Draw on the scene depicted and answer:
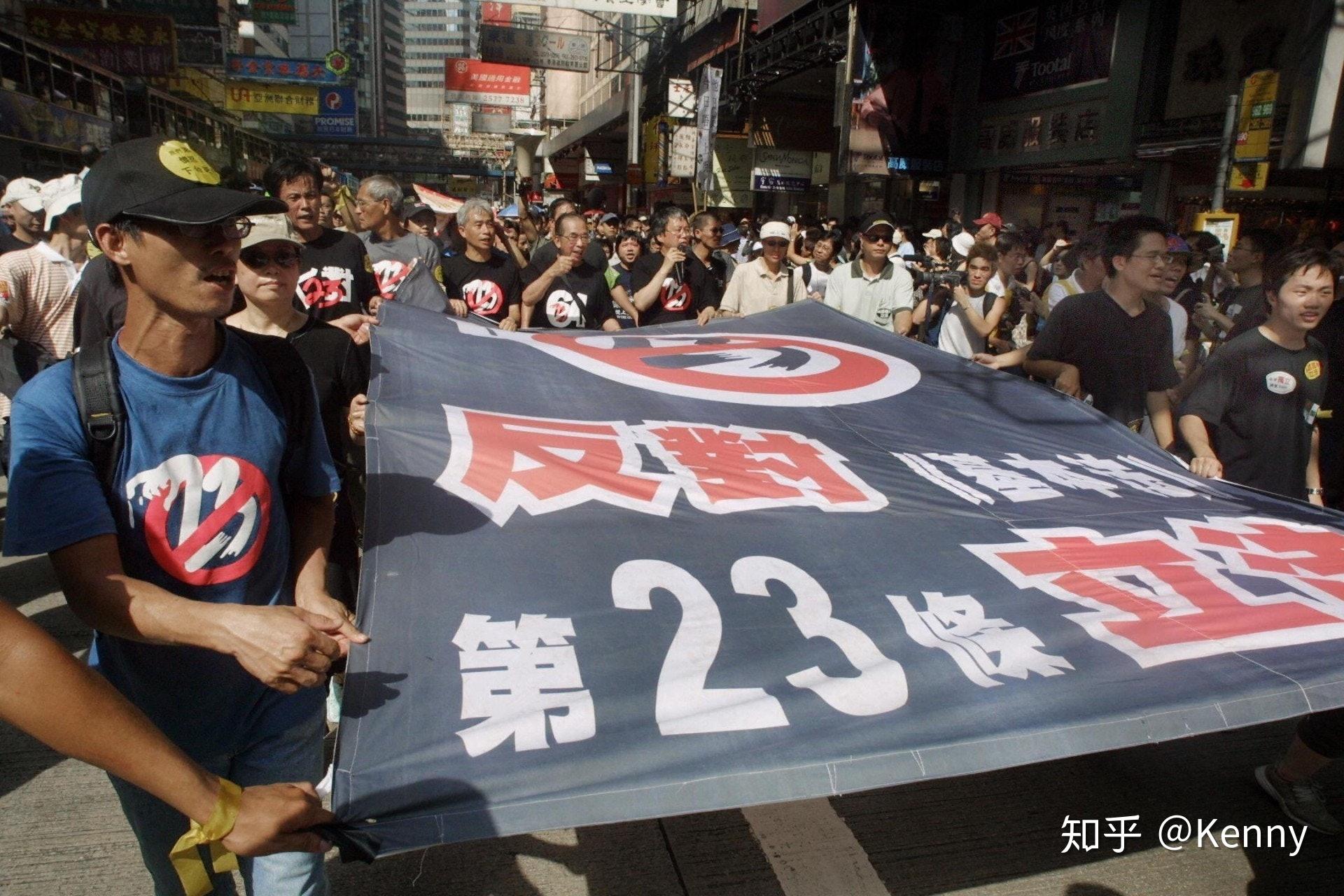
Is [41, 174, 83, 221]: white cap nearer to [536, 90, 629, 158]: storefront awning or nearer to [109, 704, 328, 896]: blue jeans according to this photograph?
[109, 704, 328, 896]: blue jeans

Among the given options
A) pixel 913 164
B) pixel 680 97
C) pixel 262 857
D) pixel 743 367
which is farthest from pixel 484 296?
pixel 680 97

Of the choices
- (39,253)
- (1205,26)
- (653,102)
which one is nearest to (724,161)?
(653,102)

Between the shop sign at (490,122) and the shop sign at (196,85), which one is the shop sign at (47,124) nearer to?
the shop sign at (196,85)

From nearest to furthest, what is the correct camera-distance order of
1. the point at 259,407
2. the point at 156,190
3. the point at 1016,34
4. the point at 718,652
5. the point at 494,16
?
the point at 156,190 < the point at 259,407 < the point at 718,652 < the point at 1016,34 < the point at 494,16

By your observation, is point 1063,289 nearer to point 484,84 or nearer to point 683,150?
point 683,150

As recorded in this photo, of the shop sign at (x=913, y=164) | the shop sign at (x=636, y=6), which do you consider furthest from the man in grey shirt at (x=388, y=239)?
the shop sign at (x=636, y=6)

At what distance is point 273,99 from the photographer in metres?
39.1

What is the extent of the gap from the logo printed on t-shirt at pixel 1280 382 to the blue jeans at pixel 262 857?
3738 millimetres

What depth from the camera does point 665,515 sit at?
103 inches

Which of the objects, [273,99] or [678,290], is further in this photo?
[273,99]

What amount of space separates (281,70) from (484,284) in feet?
133

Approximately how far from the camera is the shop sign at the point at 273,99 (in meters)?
37.7

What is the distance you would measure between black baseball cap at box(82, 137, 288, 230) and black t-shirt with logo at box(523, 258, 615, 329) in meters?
4.33

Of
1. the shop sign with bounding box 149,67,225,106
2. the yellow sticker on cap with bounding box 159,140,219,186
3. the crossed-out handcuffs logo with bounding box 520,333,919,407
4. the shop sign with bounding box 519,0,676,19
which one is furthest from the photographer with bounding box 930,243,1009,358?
the shop sign with bounding box 149,67,225,106
